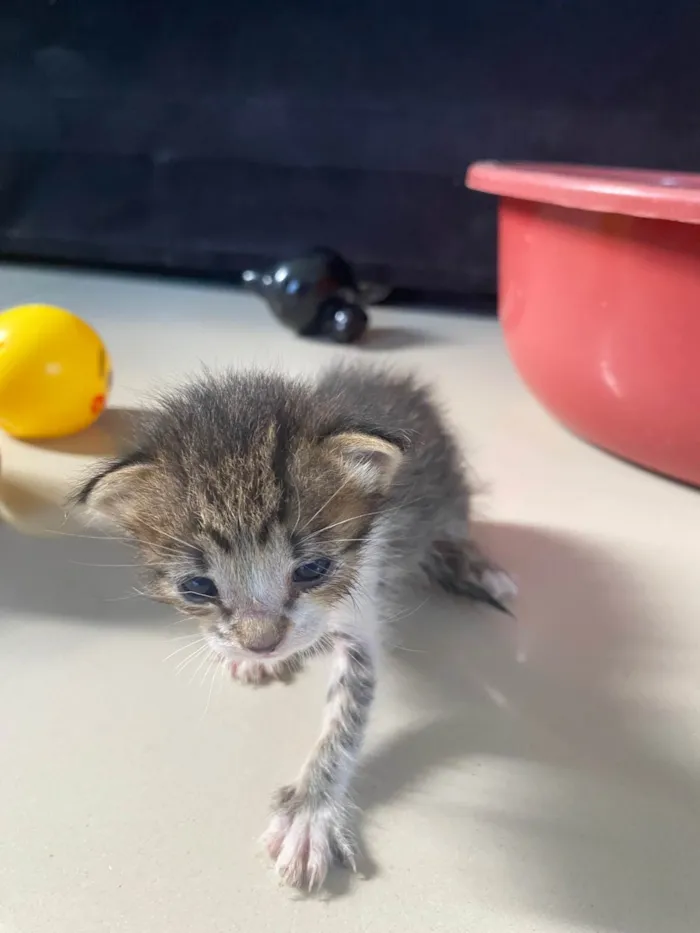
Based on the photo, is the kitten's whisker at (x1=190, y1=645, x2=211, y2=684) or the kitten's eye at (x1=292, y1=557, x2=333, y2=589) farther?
the kitten's whisker at (x1=190, y1=645, x2=211, y2=684)

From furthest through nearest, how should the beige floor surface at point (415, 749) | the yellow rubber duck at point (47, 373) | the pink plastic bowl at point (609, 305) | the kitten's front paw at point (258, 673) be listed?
the yellow rubber duck at point (47, 373) → the pink plastic bowl at point (609, 305) → the kitten's front paw at point (258, 673) → the beige floor surface at point (415, 749)

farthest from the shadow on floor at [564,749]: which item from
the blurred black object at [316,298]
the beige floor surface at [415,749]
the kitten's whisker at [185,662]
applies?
the blurred black object at [316,298]

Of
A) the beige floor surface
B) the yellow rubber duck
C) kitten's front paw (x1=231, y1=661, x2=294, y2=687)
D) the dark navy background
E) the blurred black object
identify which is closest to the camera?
the beige floor surface

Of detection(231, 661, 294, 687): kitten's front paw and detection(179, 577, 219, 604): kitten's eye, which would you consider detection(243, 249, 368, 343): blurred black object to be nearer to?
detection(231, 661, 294, 687): kitten's front paw

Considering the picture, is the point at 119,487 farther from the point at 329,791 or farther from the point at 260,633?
the point at 329,791

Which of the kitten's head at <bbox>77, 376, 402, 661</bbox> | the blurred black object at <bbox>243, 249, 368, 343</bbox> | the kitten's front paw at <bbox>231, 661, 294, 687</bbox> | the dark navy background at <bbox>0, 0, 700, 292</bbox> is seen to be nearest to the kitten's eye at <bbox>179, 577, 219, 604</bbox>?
the kitten's head at <bbox>77, 376, 402, 661</bbox>

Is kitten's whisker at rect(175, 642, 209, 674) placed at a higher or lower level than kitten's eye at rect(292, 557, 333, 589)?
lower

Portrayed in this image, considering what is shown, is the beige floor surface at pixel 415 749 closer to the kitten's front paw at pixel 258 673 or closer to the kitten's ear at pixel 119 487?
the kitten's front paw at pixel 258 673

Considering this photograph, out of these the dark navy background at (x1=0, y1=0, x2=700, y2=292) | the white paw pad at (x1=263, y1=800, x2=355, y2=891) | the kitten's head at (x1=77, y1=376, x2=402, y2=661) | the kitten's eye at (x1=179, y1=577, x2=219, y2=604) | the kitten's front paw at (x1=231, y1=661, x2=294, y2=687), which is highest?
the dark navy background at (x1=0, y1=0, x2=700, y2=292)
